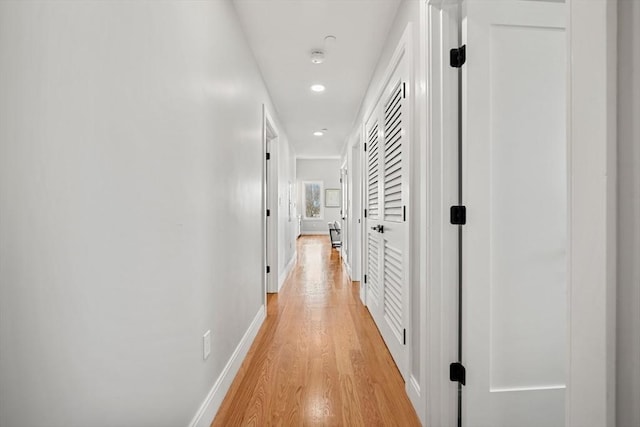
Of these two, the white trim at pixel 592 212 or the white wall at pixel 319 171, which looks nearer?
the white trim at pixel 592 212

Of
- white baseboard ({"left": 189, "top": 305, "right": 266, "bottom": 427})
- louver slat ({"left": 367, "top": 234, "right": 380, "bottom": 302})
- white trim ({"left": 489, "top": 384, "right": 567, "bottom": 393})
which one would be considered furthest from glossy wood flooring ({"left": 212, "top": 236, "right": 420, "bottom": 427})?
white trim ({"left": 489, "top": 384, "right": 567, "bottom": 393})

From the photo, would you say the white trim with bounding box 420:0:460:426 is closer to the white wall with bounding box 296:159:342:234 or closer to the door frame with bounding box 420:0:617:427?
the door frame with bounding box 420:0:617:427

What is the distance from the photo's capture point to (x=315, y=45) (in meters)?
2.55

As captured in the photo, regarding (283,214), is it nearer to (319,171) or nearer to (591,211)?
(591,211)

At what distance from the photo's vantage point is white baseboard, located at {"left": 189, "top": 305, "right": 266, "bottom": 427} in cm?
142

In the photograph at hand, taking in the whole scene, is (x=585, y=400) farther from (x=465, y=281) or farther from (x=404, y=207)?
(x=404, y=207)

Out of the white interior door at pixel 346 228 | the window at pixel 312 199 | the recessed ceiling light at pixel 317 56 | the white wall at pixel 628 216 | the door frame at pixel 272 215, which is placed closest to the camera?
the white wall at pixel 628 216

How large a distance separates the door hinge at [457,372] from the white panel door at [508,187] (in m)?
0.04

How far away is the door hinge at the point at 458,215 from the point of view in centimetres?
140

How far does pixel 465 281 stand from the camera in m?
1.38

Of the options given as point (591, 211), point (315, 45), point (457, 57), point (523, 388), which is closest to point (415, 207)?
point (457, 57)

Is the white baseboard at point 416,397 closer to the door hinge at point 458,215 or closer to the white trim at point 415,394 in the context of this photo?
the white trim at point 415,394

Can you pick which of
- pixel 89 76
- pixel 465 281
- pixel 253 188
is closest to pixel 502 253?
pixel 465 281

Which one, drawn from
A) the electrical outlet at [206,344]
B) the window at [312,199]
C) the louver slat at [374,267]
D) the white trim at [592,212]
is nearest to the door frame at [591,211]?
the white trim at [592,212]
